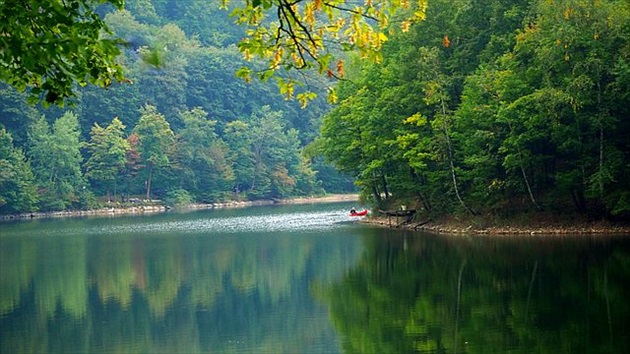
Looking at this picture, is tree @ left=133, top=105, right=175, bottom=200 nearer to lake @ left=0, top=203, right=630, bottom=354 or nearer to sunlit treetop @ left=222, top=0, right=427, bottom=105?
lake @ left=0, top=203, right=630, bottom=354

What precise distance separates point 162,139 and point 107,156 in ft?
19.7

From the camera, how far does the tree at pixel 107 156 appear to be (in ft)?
262

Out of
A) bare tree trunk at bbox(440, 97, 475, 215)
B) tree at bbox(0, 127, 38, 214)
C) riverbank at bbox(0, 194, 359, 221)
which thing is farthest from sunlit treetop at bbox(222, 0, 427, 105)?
riverbank at bbox(0, 194, 359, 221)

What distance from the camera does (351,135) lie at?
46.4m

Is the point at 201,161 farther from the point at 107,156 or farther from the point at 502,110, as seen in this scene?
the point at 502,110

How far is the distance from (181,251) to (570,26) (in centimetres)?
1760

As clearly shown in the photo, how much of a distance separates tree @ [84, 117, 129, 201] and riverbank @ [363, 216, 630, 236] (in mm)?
45289

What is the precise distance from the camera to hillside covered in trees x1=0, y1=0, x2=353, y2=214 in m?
75.9

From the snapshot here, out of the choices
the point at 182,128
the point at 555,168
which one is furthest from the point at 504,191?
the point at 182,128

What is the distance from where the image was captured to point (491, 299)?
735 inches

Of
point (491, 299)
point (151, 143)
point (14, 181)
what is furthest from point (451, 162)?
point (151, 143)

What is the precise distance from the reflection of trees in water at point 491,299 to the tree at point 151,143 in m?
57.2

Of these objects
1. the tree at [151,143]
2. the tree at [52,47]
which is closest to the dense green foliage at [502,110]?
the tree at [52,47]

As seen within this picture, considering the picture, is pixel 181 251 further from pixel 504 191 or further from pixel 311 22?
pixel 311 22
